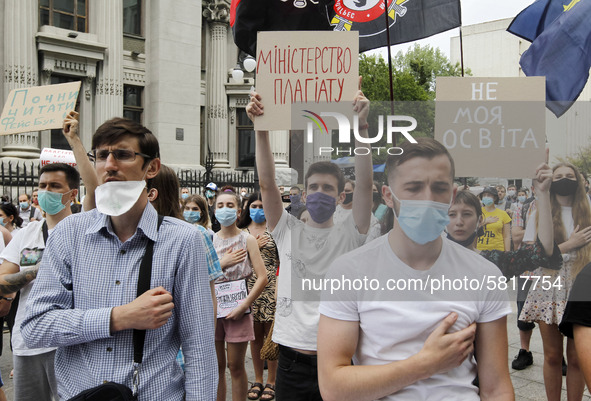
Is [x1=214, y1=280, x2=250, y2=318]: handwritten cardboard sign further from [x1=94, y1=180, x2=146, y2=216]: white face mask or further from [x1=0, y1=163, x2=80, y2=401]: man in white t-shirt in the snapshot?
[x1=94, y1=180, x2=146, y2=216]: white face mask

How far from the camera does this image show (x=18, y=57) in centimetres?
1800

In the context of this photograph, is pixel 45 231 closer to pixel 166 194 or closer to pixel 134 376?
pixel 166 194

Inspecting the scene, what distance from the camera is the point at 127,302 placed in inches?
88.9

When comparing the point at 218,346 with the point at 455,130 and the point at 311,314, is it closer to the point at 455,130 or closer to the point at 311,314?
the point at 311,314

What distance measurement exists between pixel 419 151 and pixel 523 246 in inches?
42.8

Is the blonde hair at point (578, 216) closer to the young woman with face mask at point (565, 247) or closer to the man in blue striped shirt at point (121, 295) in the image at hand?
the young woman with face mask at point (565, 247)

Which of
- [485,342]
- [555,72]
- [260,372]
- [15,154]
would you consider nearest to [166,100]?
[15,154]

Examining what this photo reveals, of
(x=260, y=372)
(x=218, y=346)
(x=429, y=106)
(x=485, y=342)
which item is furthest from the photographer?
A: (x=260, y=372)

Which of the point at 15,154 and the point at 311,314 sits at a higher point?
the point at 15,154

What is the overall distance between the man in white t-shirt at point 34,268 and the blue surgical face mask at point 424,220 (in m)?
2.51

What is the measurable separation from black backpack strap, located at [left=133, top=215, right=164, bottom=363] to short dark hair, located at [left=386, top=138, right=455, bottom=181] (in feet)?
3.51

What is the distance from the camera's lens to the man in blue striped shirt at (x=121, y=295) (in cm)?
218

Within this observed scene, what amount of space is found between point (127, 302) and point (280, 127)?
1.16 m

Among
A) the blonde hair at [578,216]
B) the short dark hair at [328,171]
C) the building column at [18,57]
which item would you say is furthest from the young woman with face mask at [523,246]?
the building column at [18,57]
